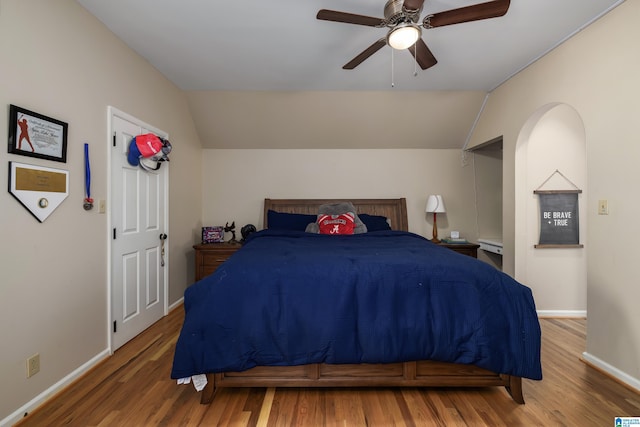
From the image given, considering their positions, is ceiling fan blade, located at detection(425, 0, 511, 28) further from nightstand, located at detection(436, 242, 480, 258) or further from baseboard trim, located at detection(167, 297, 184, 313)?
baseboard trim, located at detection(167, 297, 184, 313)

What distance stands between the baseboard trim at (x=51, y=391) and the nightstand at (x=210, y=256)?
141 centimetres

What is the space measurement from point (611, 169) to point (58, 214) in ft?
12.5

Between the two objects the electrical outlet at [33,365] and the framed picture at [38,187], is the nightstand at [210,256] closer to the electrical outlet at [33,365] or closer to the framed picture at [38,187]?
the framed picture at [38,187]

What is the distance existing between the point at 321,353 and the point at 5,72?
2335 mm

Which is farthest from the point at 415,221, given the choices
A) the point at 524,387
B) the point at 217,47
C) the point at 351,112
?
the point at 217,47

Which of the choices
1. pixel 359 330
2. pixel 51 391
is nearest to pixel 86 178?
pixel 51 391

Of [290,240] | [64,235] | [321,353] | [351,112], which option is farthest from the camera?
[351,112]

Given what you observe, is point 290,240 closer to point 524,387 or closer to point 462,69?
point 524,387

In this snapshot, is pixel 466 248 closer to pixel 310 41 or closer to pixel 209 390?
pixel 310 41

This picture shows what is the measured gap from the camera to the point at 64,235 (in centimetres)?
193

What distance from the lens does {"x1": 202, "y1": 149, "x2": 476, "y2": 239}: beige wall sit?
420cm

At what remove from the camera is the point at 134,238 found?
104 inches

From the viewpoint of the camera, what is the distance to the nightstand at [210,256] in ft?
11.8

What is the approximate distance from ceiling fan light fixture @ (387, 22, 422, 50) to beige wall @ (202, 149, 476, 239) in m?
2.41
